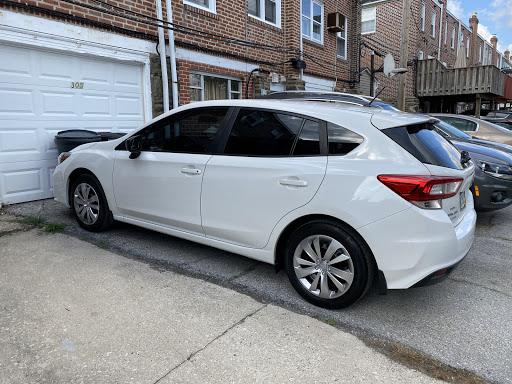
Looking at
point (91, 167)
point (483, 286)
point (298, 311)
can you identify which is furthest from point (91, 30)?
point (483, 286)

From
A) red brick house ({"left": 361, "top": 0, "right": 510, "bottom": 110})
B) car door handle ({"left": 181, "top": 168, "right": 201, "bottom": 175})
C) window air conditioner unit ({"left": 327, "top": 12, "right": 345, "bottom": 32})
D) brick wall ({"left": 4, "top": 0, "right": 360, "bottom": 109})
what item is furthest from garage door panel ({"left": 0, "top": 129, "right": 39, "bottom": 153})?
red brick house ({"left": 361, "top": 0, "right": 510, "bottom": 110})

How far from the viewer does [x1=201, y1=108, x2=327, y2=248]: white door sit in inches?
121

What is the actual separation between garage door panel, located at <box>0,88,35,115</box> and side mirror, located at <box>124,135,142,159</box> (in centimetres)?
279

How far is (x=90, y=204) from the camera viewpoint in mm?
4738

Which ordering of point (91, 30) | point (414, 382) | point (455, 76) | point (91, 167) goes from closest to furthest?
point (414, 382) < point (91, 167) < point (91, 30) < point (455, 76)

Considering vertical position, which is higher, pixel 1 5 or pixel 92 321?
pixel 1 5

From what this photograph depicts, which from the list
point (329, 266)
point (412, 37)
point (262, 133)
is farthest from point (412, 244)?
point (412, 37)

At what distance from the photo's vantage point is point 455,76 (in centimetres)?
1780

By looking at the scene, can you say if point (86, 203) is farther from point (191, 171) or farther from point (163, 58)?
point (163, 58)

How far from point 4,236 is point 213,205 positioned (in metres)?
2.84

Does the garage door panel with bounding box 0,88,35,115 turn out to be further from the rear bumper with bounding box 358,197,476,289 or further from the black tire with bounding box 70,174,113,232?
the rear bumper with bounding box 358,197,476,289

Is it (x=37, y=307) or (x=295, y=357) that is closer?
(x=295, y=357)

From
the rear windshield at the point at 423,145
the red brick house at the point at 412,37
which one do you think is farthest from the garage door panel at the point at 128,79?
the red brick house at the point at 412,37

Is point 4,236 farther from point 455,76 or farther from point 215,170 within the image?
point 455,76
